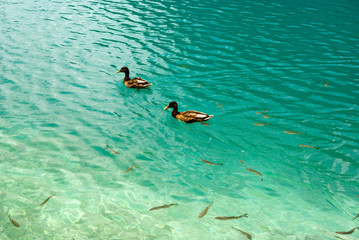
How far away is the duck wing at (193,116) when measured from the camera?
9578 millimetres

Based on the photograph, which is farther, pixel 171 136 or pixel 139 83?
pixel 139 83

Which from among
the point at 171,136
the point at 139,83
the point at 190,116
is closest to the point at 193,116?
the point at 190,116

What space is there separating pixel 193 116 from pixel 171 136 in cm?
97

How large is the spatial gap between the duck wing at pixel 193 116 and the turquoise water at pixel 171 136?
29 cm

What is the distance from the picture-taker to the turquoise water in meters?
6.46

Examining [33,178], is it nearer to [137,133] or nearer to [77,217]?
[77,217]

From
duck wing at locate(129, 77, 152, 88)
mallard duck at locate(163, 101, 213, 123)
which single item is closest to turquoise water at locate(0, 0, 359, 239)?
mallard duck at locate(163, 101, 213, 123)

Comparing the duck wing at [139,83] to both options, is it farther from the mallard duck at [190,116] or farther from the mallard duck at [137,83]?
the mallard duck at [190,116]

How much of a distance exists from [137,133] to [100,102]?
2.54 metres

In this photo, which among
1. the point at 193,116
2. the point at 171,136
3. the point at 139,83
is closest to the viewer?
the point at 171,136

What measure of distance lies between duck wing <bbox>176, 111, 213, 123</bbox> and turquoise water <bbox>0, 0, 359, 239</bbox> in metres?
0.29

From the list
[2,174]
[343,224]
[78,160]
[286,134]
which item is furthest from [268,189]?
[2,174]

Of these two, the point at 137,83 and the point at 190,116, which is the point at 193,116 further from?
the point at 137,83

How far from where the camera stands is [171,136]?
9.34 m
